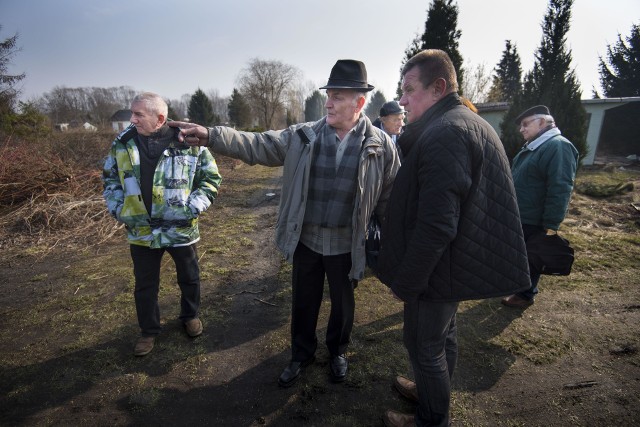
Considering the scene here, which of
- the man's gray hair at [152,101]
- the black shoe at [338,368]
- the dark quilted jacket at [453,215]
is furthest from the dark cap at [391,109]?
the black shoe at [338,368]

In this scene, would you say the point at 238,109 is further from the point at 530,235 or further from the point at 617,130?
the point at 530,235

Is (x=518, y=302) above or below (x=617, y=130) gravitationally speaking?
below

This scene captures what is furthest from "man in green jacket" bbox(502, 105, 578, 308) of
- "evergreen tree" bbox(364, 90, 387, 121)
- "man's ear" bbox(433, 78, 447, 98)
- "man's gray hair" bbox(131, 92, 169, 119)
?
"evergreen tree" bbox(364, 90, 387, 121)

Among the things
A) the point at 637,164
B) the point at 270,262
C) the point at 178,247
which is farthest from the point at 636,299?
the point at 637,164

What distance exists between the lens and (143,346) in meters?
2.83

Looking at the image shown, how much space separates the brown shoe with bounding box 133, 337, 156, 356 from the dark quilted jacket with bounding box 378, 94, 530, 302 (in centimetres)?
236

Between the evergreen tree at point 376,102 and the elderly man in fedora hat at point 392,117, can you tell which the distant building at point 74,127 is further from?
the evergreen tree at point 376,102

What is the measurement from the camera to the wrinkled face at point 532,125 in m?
3.35

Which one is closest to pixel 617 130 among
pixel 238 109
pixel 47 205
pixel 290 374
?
pixel 290 374

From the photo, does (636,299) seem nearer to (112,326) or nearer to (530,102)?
(112,326)

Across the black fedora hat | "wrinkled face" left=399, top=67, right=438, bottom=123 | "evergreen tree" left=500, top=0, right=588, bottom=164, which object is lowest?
→ "wrinkled face" left=399, top=67, right=438, bottom=123

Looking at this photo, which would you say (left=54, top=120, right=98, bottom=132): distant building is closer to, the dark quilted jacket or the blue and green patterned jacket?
the blue and green patterned jacket

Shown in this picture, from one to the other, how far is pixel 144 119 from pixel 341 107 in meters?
1.57

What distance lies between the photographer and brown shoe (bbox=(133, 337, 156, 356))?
2.80 meters
